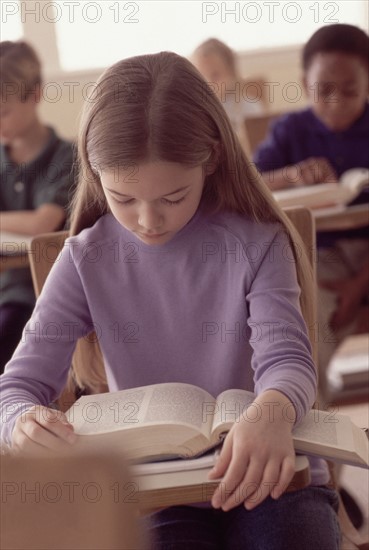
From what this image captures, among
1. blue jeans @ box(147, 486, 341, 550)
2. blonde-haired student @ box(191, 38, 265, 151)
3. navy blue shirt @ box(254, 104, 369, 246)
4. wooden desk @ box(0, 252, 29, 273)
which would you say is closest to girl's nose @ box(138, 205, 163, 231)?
blue jeans @ box(147, 486, 341, 550)

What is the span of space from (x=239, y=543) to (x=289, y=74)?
4.76 m

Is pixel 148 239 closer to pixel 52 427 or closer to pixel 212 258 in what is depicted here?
pixel 212 258

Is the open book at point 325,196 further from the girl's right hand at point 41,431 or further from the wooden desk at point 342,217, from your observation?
the girl's right hand at point 41,431

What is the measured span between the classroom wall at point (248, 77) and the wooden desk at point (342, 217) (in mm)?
3049

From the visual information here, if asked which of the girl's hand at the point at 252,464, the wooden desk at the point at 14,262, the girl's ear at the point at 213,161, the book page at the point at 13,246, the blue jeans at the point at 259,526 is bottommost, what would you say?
the blue jeans at the point at 259,526

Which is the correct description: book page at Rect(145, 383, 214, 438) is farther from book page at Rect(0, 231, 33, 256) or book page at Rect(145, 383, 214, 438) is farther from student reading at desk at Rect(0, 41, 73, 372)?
student reading at desk at Rect(0, 41, 73, 372)

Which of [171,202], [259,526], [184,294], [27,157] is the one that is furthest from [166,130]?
[27,157]

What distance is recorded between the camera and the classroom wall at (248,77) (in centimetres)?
513

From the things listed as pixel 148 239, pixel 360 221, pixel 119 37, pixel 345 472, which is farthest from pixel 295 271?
pixel 119 37

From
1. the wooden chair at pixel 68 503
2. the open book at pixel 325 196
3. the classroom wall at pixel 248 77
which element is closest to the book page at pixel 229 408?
the wooden chair at pixel 68 503

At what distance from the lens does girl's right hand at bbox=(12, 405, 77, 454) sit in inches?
37.1

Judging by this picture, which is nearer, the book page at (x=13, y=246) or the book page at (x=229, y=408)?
the book page at (x=229, y=408)

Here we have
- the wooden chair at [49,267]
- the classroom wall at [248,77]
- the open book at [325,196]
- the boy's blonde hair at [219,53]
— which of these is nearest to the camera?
the wooden chair at [49,267]

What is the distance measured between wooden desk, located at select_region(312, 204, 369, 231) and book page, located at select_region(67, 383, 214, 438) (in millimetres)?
1014
